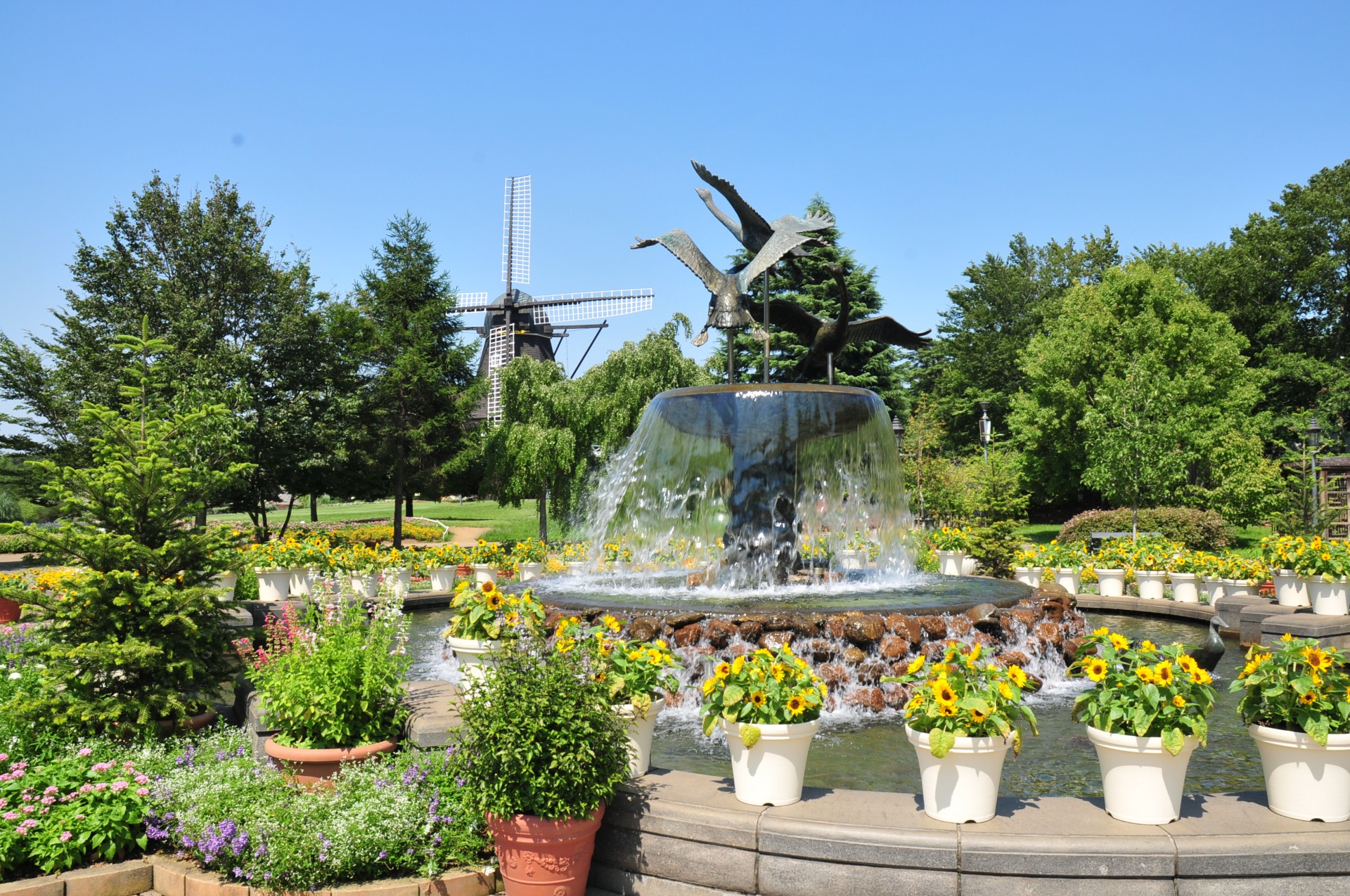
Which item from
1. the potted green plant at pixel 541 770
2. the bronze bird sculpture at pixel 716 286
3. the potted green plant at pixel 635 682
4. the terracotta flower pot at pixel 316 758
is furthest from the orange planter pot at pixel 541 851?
the bronze bird sculpture at pixel 716 286

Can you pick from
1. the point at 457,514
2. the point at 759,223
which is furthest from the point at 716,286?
the point at 457,514

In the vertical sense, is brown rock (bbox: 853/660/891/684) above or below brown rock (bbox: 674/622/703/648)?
below

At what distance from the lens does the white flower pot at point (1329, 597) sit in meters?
9.59

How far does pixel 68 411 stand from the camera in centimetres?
2320

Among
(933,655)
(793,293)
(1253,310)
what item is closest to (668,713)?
(933,655)

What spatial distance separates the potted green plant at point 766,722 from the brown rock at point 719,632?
11.8 feet

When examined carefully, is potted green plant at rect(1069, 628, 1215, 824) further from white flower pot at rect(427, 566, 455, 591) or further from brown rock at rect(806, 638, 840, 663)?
white flower pot at rect(427, 566, 455, 591)

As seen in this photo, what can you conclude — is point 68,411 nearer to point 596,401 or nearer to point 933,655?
point 596,401

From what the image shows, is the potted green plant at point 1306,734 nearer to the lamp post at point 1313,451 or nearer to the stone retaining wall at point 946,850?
the stone retaining wall at point 946,850

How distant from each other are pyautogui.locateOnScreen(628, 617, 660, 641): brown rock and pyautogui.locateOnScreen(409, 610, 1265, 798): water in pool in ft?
2.43

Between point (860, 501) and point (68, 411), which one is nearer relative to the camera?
point (860, 501)

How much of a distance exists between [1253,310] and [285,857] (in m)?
41.7

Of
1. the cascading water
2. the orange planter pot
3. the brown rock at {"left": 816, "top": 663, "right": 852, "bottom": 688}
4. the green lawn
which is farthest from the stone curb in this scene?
the green lawn

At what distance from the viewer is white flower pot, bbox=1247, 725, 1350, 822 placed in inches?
138
